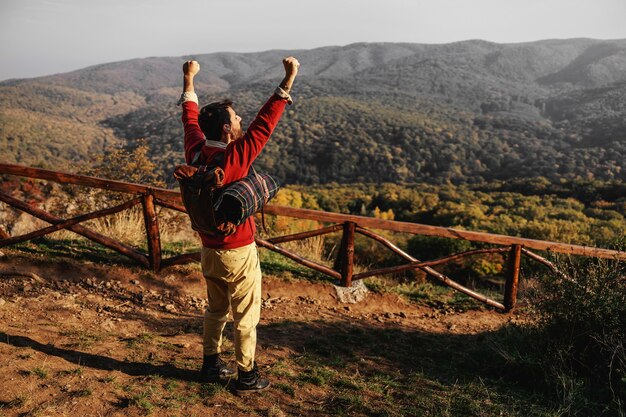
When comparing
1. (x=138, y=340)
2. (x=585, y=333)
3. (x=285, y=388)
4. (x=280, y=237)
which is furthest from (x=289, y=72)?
(x=585, y=333)

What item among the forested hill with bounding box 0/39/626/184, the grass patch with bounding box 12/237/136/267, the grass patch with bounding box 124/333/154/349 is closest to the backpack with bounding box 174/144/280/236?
the grass patch with bounding box 124/333/154/349

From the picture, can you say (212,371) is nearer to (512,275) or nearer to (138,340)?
(138,340)

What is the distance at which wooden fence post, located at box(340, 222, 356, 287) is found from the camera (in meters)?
4.93

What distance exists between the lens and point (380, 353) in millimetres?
3877

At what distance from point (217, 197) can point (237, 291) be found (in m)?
0.61

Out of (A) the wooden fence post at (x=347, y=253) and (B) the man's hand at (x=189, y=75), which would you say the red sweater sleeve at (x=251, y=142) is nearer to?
(B) the man's hand at (x=189, y=75)

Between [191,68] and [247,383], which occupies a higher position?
[191,68]

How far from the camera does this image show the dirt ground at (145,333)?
2.47m

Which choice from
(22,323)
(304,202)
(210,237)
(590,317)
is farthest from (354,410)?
(304,202)

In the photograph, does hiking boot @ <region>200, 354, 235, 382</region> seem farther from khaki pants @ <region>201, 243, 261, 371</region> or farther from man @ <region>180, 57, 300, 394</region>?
khaki pants @ <region>201, 243, 261, 371</region>

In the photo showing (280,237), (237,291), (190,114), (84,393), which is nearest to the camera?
(84,393)

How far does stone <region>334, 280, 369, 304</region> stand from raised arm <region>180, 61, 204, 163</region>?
3.22m

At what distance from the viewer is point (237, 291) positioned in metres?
2.55

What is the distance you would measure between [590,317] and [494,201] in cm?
3166
